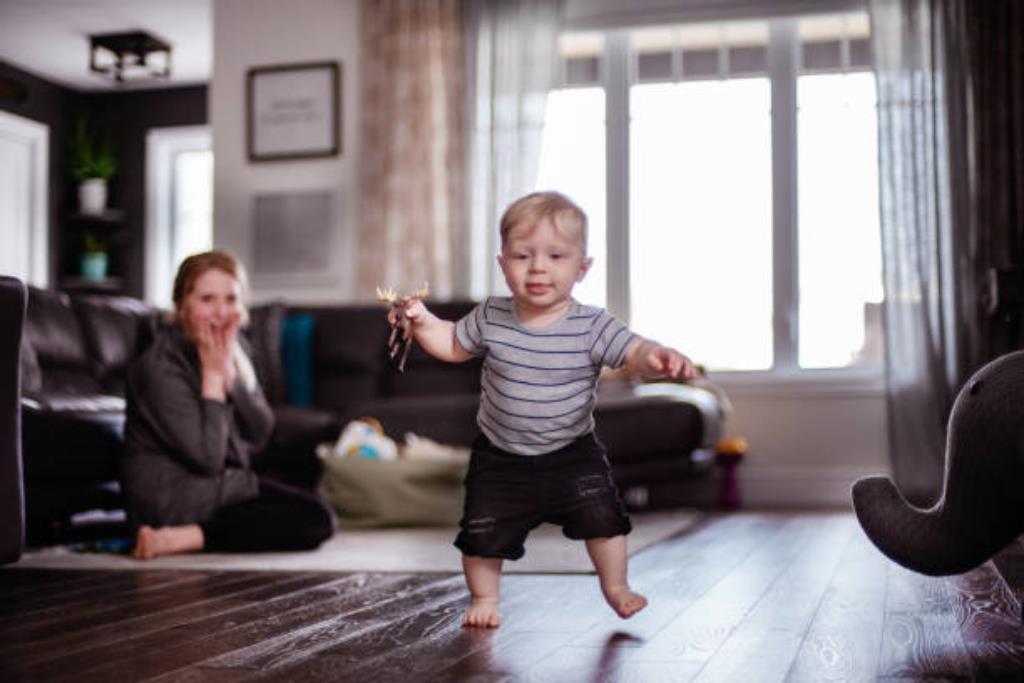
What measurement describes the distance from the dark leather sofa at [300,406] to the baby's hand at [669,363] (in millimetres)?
2165

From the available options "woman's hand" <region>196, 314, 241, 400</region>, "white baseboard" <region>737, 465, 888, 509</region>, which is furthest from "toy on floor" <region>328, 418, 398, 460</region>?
"white baseboard" <region>737, 465, 888, 509</region>

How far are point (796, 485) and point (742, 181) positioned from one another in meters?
1.38

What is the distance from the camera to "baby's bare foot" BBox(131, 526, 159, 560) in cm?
308

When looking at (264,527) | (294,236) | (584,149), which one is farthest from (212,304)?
(584,149)

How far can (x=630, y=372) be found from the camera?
2.14 metres

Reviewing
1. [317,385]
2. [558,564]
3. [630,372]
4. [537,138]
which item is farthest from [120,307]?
[630,372]

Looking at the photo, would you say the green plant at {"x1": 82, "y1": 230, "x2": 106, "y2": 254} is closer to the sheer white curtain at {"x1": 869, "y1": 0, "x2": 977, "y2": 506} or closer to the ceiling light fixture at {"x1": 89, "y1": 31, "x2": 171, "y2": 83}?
the ceiling light fixture at {"x1": 89, "y1": 31, "x2": 171, "y2": 83}

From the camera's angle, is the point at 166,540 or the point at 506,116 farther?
the point at 506,116

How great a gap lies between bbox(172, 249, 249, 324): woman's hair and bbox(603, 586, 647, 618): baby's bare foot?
5.38ft

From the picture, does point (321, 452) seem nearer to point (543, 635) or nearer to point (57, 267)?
point (543, 635)

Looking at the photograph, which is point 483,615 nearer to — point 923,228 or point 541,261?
point 541,261

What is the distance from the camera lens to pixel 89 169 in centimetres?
823

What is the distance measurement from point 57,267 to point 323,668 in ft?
23.9

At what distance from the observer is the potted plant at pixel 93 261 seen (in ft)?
26.9
